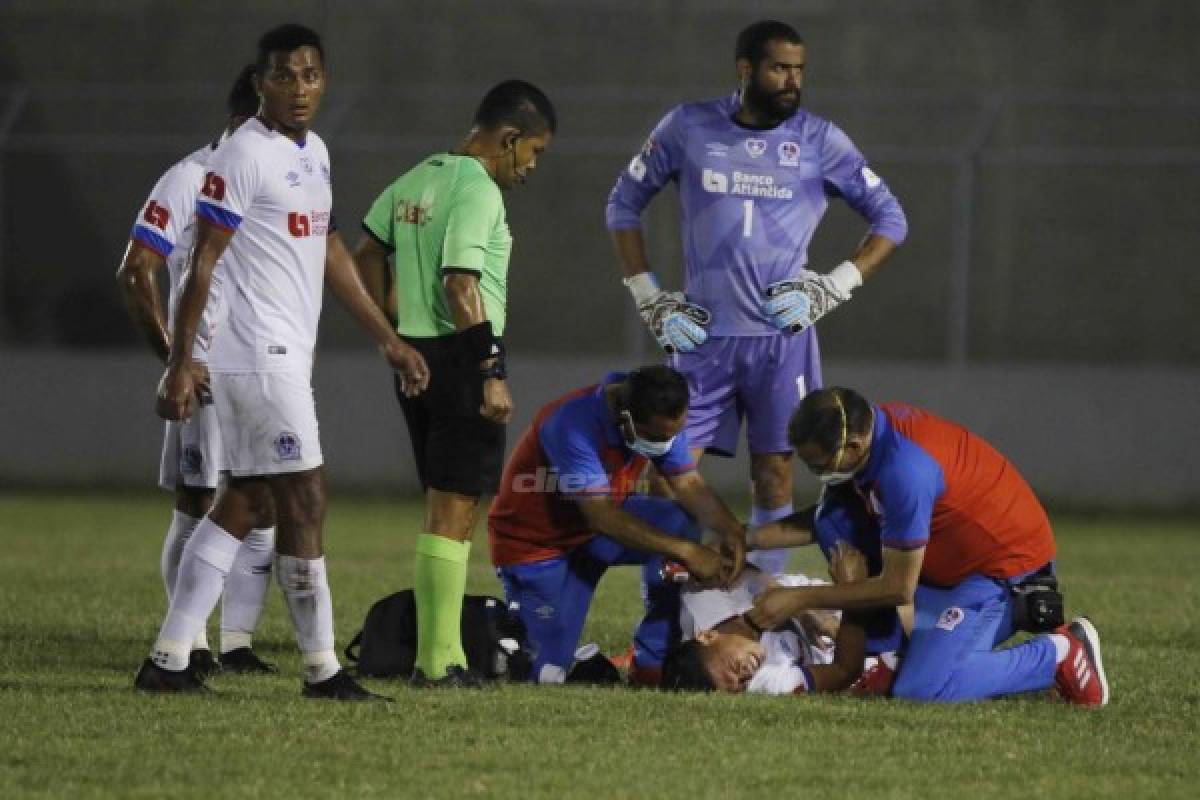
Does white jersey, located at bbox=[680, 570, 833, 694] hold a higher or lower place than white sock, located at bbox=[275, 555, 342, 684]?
lower

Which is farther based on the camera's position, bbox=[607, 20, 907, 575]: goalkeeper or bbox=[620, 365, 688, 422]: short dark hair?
bbox=[607, 20, 907, 575]: goalkeeper

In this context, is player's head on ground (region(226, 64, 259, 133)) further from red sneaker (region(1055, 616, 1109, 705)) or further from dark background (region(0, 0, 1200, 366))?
dark background (region(0, 0, 1200, 366))

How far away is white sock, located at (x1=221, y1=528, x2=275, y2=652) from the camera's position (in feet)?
28.6

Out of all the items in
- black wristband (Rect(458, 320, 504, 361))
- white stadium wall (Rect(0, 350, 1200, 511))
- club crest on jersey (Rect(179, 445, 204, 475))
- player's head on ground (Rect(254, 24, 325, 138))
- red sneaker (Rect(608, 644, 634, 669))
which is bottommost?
white stadium wall (Rect(0, 350, 1200, 511))

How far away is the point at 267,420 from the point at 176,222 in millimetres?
1406

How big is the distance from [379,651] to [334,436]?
1109 cm

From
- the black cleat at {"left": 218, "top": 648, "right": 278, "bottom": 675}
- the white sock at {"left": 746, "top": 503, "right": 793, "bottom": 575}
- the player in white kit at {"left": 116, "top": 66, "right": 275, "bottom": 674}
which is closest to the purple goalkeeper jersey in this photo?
the white sock at {"left": 746, "top": 503, "right": 793, "bottom": 575}

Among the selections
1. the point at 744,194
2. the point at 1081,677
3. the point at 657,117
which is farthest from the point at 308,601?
the point at 657,117


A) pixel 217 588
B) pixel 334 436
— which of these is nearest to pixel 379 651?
pixel 217 588

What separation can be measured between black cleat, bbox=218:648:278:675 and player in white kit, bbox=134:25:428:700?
965 millimetres

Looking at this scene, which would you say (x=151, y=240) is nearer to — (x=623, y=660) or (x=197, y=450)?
(x=197, y=450)

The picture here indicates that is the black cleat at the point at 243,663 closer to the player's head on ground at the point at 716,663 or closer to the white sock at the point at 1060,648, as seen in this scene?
the player's head on ground at the point at 716,663

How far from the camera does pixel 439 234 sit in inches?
321

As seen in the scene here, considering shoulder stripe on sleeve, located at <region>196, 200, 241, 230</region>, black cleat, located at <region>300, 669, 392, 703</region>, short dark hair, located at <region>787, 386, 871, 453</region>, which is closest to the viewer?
shoulder stripe on sleeve, located at <region>196, 200, 241, 230</region>
